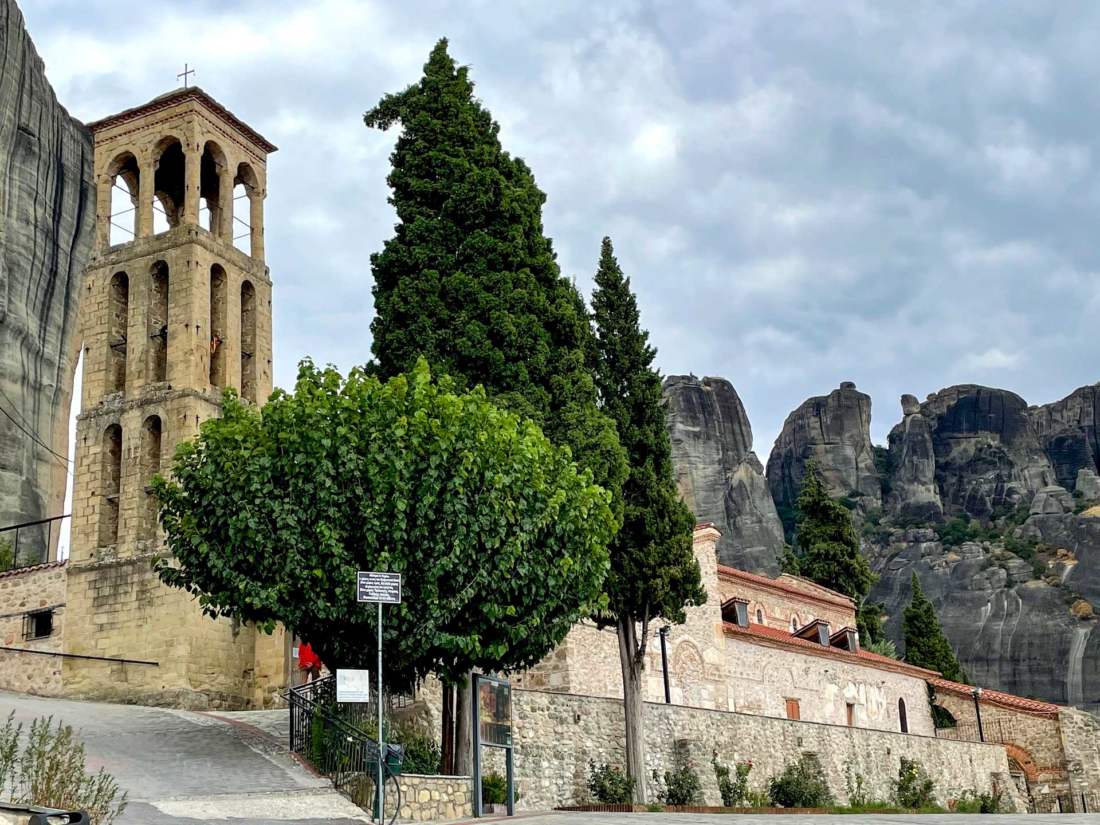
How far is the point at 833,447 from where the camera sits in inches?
4599

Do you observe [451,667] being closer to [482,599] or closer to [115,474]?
[482,599]

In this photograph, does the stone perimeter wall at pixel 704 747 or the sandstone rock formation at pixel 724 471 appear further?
the sandstone rock formation at pixel 724 471

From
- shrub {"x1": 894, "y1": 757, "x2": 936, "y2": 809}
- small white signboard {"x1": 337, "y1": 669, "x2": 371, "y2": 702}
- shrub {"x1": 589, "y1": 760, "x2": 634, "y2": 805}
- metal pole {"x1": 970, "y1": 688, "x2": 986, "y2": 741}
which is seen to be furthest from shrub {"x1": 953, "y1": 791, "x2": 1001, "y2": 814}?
small white signboard {"x1": 337, "y1": 669, "x2": 371, "y2": 702}

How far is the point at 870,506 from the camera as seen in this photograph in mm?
115125

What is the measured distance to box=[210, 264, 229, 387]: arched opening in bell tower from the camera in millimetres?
38719

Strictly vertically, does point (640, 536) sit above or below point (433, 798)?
above

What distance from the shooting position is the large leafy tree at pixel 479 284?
25672mm

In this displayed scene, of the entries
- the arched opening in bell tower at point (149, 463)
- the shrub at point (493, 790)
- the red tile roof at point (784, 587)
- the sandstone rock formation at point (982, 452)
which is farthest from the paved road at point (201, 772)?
the sandstone rock formation at point (982, 452)

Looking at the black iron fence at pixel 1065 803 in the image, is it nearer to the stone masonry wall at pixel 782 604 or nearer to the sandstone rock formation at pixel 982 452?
the stone masonry wall at pixel 782 604

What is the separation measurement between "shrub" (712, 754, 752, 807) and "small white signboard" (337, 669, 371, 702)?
50.0 ft

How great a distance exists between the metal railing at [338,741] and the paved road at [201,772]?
0.84ft

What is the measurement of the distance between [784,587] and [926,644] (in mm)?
13659

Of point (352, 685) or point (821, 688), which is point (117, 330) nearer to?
point (352, 685)

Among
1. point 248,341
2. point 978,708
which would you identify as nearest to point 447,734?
point 248,341
